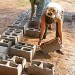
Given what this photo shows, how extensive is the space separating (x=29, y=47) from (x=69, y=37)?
6.49 ft

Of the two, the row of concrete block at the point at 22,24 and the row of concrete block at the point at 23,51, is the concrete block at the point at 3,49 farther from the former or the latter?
the row of concrete block at the point at 22,24

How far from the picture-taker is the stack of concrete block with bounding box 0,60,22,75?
15.4 ft

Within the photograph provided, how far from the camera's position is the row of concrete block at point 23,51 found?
5527mm

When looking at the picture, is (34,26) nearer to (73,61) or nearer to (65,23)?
(65,23)

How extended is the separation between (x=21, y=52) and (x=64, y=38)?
6.78 ft

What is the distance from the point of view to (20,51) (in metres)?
5.57

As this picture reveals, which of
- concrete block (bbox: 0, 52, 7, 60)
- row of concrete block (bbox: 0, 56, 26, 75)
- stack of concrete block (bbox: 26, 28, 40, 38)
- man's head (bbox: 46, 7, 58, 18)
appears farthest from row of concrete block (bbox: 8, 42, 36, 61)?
stack of concrete block (bbox: 26, 28, 40, 38)

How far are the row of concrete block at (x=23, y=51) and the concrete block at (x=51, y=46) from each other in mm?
284

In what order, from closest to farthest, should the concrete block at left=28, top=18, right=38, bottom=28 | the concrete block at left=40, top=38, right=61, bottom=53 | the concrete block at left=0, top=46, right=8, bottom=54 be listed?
the concrete block at left=0, top=46, right=8, bottom=54 < the concrete block at left=40, top=38, right=61, bottom=53 < the concrete block at left=28, top=18, right=38, bottom=28

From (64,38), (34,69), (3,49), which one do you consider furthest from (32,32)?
(34,69)

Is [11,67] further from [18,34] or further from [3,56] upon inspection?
[18,34]

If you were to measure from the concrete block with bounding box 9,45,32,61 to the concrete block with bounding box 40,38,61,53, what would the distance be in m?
0.44

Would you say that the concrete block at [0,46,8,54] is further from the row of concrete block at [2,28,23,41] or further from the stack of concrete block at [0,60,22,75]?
the row of concrete block at [2,28,23,41]

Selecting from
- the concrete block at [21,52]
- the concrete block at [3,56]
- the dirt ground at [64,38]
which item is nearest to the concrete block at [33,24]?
the dirt ground at [64,38]
